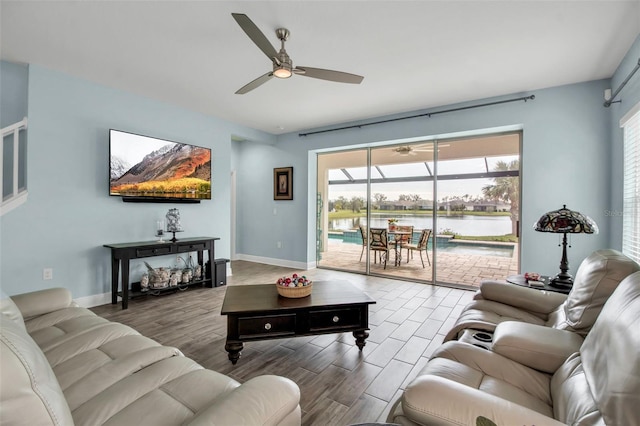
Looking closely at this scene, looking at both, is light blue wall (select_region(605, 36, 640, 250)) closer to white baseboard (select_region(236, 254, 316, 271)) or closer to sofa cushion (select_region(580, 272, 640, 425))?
sofa cushion (select_region(580, 272, 640, 425))

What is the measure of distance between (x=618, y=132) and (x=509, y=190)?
1302 mm

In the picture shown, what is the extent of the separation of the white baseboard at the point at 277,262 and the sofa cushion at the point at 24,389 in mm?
5037

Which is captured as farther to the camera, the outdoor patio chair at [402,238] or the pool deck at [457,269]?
the outdoor patio chair at [402,238]

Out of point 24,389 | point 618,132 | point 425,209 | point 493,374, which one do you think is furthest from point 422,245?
point 24,389

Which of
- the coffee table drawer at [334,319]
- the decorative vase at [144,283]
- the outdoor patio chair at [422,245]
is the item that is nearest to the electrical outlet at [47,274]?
the decorative vase at [144,283]

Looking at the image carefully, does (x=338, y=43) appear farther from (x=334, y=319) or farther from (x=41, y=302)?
(x=41, y=302)

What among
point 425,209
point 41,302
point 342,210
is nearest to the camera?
point 41,302

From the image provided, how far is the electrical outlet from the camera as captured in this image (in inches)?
126

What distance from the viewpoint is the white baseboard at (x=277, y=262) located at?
19.0 feet

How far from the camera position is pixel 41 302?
1916 millimetres

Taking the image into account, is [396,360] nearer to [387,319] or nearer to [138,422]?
[387,319]

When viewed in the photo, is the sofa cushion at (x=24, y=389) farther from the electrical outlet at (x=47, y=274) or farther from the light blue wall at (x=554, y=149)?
the light blue wall at (x=554, y=149)

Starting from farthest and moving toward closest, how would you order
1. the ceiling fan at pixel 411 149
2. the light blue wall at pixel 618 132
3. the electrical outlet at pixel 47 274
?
the ceiling fan at pixel 411 149, the electrical outlet at pixel 47 274, the light blue wall at pixel 618 132

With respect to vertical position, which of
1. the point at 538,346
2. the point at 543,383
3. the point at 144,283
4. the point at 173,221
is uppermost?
the point at 173,221
